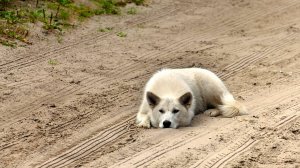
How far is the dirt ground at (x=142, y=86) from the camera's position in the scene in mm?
8328

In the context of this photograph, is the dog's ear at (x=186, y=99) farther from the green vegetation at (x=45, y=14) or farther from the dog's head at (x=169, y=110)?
the green vegetation at (x=45, y=14)

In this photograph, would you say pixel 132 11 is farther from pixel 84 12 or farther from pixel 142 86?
pixel 142 86

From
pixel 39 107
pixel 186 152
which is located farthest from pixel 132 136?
pixel 39 107

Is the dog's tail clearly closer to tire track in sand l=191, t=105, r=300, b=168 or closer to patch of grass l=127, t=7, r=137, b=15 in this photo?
tire track in sand l=191, t=105, r=300, b=168

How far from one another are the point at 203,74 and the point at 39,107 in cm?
276

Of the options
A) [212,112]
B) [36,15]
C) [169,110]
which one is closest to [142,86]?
[212,112]

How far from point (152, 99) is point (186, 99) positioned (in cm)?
52

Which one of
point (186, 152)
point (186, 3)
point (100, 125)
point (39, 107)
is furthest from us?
point (186, 3)

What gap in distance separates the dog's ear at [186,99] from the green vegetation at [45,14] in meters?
4.74

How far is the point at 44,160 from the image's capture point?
829 cm

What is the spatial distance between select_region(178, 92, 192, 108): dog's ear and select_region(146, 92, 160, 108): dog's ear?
348 mm

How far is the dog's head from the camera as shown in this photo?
31.0 feet

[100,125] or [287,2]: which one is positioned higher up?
[287,2]

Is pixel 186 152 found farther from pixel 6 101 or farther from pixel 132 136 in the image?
pixel 6 101
